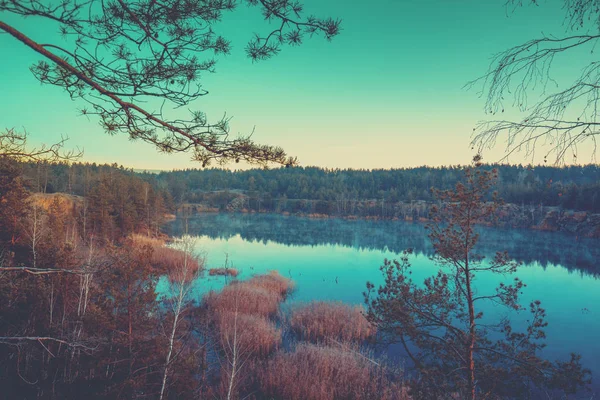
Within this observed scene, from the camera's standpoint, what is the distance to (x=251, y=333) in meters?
10.0

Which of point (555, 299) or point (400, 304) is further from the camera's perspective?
point (555, 299)

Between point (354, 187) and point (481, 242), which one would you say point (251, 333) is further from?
point (354, 187)

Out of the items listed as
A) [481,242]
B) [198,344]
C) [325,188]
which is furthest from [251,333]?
[325,188]

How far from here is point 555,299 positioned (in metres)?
17.4

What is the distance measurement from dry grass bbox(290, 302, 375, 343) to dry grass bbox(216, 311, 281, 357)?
1.10 m

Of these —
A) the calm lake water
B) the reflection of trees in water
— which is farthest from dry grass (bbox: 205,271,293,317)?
the reflection of trees in water

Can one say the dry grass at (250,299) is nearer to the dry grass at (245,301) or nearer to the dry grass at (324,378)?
the dry grass at (245,301)

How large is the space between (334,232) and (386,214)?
90.7ft

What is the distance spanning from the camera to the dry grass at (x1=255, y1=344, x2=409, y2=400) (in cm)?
718

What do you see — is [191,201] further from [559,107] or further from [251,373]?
[559,107]

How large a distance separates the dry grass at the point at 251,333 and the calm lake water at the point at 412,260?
4720mm

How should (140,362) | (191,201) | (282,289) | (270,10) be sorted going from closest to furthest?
(270,10)
(140,362)
(282,289)
(191,201)

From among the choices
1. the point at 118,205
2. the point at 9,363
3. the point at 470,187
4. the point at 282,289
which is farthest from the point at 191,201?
the point at 470,187

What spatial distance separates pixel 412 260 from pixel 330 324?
1702 cm
